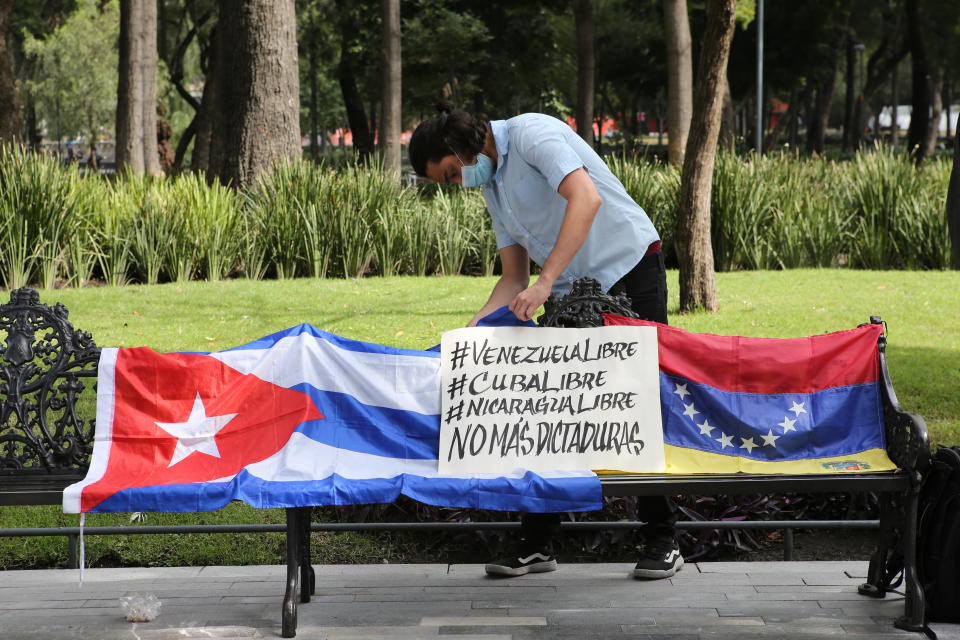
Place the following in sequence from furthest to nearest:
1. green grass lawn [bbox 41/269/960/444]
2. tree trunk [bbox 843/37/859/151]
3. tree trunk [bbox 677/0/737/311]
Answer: tree trunk [bbox 843/37/859/151]
tree trunk [bbox 677/0/737/311]
green grass lawn [bbox 41/269/960/444]

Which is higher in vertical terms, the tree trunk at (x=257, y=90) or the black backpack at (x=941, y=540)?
the tree trunk at (x=257, y=90)

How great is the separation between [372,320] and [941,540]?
255 inches

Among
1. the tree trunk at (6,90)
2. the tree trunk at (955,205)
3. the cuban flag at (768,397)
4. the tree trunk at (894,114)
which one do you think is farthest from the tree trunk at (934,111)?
the cuban flag at (768,397)

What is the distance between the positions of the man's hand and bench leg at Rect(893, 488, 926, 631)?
1.39 meters

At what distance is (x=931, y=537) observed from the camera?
3.78 m

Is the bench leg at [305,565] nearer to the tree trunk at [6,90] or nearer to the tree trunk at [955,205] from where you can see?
the tree trunk at [955,205]

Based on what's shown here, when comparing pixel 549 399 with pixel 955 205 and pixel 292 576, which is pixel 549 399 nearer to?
pixel 292 576

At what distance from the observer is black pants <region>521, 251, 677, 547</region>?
4.21 m

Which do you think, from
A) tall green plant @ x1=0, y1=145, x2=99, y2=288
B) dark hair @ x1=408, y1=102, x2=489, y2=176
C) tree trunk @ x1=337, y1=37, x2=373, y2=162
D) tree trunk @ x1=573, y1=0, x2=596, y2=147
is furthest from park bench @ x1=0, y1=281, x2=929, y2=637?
tree trunk @ x1=337, y1=37, x2=373, y2=162

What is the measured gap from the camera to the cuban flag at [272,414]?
387cm

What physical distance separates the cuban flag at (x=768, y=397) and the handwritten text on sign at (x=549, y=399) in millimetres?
90

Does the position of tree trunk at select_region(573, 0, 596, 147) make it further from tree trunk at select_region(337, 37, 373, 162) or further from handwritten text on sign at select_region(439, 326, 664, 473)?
handwritten text on sign at select_region(439, 326, 664, 473)

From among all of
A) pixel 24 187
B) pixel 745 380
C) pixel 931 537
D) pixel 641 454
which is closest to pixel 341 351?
pixel 641 454

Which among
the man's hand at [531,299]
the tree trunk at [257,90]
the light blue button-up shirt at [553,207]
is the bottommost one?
the man's hand at [531,299]
